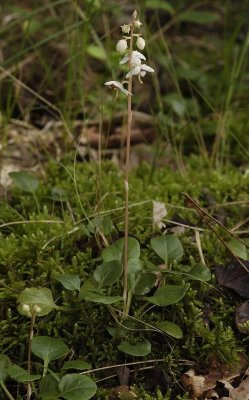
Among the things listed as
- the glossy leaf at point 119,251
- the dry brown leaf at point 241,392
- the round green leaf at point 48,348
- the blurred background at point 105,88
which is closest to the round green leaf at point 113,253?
the glossy leaf at point 119,251

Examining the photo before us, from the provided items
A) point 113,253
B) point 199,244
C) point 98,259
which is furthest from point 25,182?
point 199,244

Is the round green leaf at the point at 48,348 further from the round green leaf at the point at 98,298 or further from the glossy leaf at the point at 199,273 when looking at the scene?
the glossy leaf at the point at 199,273

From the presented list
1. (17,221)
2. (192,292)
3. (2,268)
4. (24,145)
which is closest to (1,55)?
(24,145)

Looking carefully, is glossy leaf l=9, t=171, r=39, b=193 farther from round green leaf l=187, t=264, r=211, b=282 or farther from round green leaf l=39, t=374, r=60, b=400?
round green leaf l=39, t=374, r=60, b=400

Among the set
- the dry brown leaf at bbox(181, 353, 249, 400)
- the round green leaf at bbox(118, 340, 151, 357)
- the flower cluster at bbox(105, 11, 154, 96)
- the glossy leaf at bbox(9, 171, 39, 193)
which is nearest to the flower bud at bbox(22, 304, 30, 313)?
the round green leaf at bbox(118, 340, 151, 357)

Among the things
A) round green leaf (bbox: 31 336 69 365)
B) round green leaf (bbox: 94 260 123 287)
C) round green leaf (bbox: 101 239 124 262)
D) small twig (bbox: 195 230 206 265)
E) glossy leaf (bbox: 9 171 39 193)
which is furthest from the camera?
glossy leaf (bbox: 9 171 39 193)

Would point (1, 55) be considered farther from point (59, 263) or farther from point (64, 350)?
point (64, 350)
